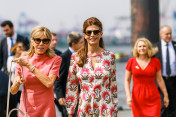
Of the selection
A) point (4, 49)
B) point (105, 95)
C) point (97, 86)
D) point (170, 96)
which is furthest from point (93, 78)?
point (4, 49)

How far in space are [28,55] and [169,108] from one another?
13.1 feet

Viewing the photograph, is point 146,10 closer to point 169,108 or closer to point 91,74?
point 169,108

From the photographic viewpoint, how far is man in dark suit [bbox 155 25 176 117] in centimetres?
738

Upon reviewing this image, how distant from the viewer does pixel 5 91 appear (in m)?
5.82

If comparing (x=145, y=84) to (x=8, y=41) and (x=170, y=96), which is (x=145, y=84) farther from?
(x=8, y=41)

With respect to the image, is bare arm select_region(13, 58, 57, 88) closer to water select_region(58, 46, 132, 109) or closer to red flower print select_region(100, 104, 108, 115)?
red flower print select_region(100, 104, 108, 115)

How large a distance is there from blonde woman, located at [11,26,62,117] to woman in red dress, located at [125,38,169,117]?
7.54ft

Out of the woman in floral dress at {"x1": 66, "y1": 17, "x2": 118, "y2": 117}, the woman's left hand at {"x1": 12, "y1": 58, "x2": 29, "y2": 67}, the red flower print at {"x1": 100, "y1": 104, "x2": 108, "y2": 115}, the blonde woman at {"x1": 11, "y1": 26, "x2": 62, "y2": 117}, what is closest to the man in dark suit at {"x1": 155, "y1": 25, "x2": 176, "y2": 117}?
the woman in floral dress at {"x1": 66, "y1": 17, "x2": 118, "y2": 117}

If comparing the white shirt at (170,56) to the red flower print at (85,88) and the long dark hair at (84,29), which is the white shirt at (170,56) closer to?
the long dark hair at (84,29)

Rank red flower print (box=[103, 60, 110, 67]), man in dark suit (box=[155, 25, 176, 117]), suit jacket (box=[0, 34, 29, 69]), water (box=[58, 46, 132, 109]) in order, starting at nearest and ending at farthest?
1. red flower print (box=[103, 60, 110, 67])
2. man in dark suit (box=[155, 25, 176, 117])
3. suit jacket (box=[0, 34, 29, 69])
4. water (box=[58, 46, 132, 109])

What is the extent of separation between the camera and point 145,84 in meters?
6.21

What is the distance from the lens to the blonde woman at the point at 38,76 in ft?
13.0

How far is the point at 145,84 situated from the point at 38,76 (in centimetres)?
266

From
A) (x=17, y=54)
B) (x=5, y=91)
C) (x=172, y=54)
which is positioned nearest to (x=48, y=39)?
(x=5, y=91)
